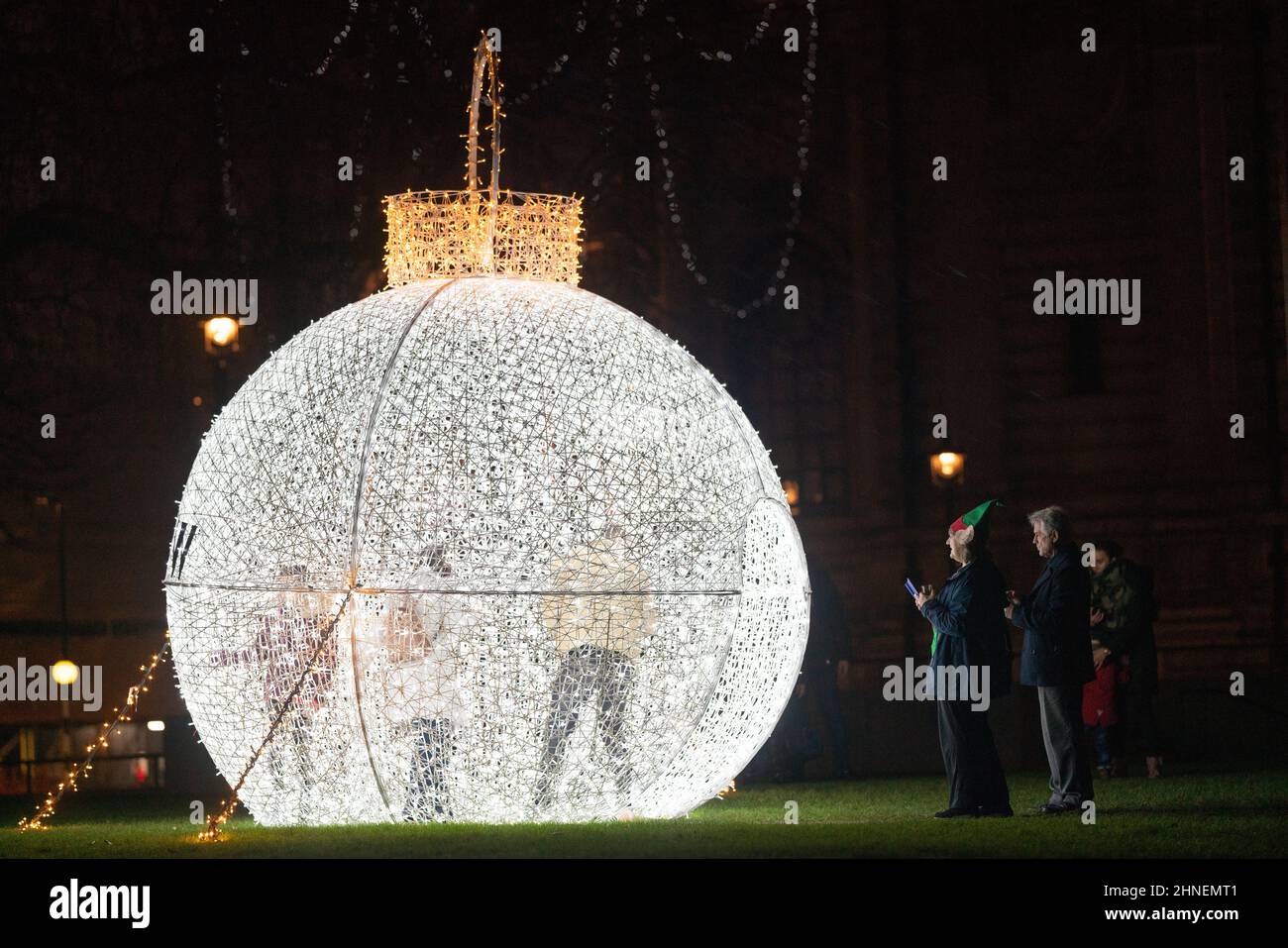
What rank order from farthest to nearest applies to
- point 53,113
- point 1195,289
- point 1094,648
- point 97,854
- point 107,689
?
point 1195,289
point 107,689
point 53,113
point 1094,648
point 97,854

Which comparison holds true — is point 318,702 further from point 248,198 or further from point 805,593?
point 248,198

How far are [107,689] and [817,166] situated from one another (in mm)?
10344

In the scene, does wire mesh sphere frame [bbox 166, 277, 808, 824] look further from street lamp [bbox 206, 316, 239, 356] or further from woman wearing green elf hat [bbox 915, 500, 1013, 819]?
street lamp [bbox 206, 316, 239, 356]

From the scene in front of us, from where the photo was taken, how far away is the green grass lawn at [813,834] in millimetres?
9164

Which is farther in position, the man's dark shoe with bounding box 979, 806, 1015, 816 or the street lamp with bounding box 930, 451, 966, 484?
the street lamp with bounding box 930, 451, 966, 484

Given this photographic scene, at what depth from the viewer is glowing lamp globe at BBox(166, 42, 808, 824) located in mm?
10117

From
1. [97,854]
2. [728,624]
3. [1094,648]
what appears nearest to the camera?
[97,854]

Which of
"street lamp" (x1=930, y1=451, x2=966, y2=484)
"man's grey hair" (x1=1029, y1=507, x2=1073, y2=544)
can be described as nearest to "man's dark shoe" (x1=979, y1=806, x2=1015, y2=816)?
"man's grey hair" (x1=1029, y1=507, x2=1073, y2=544)

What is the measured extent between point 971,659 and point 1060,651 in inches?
22.3

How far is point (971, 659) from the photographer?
1089 centimetres

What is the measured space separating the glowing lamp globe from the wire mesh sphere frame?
0.04 ft

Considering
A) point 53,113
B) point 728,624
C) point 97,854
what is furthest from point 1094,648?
point 53,113

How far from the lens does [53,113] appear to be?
763 inches

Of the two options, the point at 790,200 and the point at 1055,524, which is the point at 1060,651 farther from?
the point at 790,200
